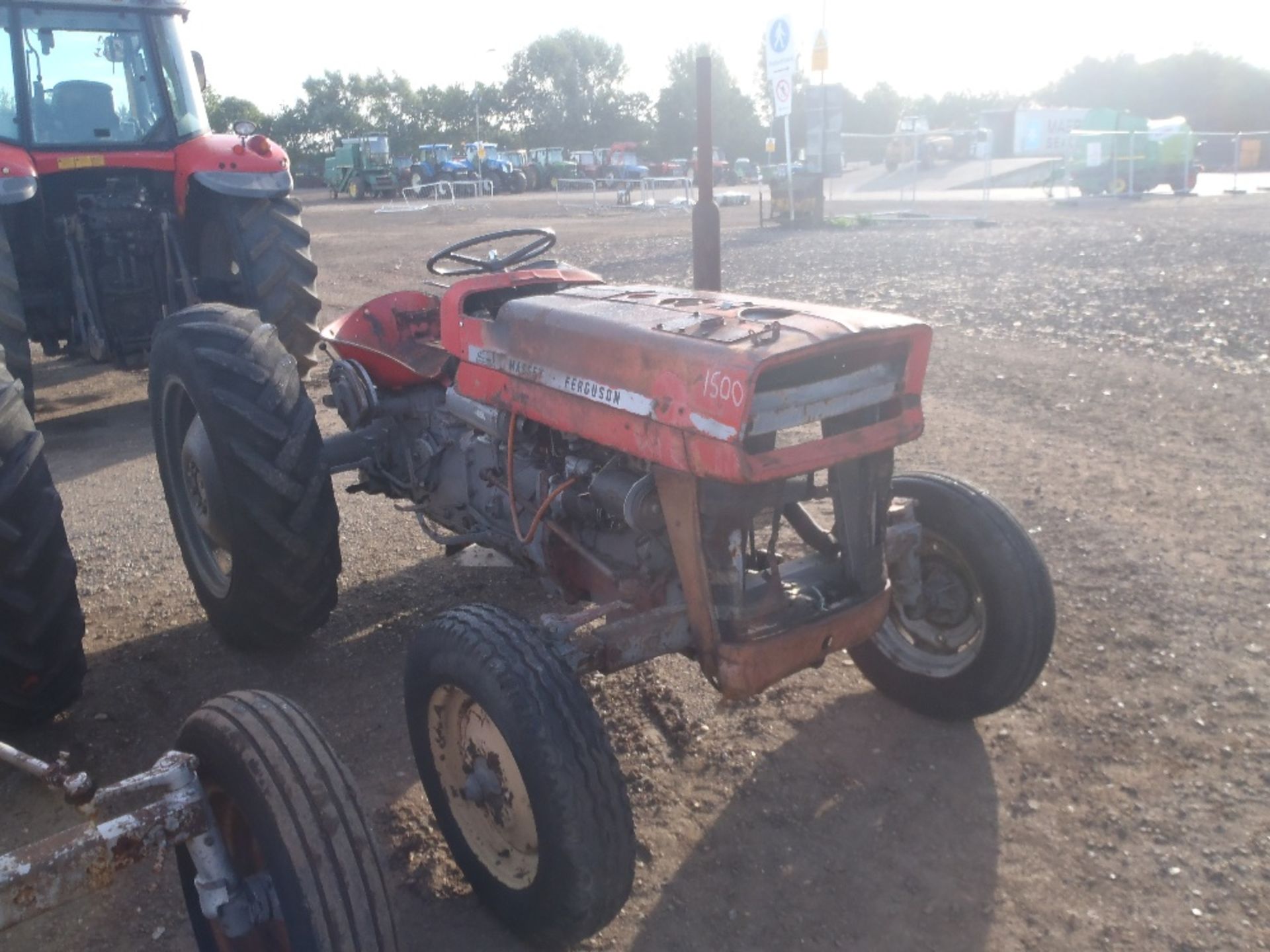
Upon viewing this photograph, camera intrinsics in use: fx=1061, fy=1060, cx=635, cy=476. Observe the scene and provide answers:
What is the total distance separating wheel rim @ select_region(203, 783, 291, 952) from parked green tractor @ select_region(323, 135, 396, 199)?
36883 mm

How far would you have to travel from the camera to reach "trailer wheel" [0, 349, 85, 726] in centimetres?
316

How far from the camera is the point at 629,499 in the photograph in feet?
9.07

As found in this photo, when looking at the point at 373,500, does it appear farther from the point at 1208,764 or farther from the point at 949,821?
the point at 1208,764

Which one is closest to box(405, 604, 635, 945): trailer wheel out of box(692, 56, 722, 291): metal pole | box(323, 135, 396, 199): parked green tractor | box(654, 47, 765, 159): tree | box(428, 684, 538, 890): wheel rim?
box(428, 684, 538, 890): wheel rim

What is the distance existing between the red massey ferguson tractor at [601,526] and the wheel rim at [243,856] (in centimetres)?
57

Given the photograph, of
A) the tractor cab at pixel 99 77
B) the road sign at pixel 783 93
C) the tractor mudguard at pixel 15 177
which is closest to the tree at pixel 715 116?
the road sign at pixel 783 93

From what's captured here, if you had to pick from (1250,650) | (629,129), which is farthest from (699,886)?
(629,129)

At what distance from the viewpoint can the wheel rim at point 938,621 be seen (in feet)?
10.7

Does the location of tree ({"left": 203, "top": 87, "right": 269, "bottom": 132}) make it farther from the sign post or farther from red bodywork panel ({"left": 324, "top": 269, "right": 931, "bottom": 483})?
red bodywork panel ({"left": 324, "top": 269, "right": 931, "bottom": 483})

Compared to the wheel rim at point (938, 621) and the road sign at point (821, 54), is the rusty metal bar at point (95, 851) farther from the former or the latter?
the road sign at point (821, 54)

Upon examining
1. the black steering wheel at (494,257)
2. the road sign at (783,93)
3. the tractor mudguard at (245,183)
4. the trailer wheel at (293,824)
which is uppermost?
the road sign at (783,93)

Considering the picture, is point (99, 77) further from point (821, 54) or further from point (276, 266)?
point (821, 54)

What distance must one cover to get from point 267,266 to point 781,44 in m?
7.58

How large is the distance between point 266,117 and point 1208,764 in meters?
58.4
